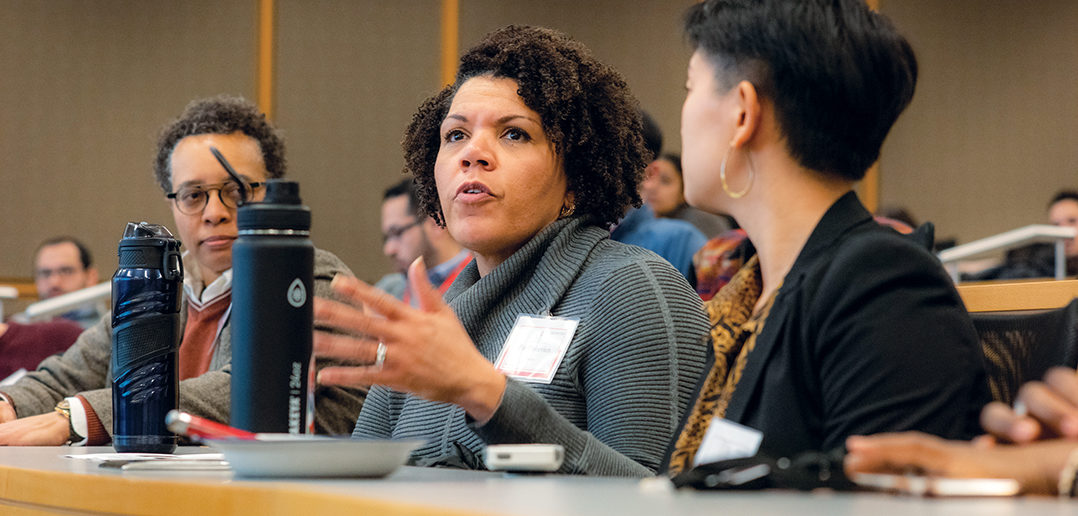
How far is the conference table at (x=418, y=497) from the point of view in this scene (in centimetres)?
73

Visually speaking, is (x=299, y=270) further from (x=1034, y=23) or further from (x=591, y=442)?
(x=1034, y=23)

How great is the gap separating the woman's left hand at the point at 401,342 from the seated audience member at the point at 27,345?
2636 mm

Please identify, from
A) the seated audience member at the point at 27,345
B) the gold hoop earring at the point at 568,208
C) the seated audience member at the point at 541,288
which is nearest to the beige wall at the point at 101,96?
the seated audience member at the point at 27,345

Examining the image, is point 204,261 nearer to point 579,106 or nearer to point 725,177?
point 579,106

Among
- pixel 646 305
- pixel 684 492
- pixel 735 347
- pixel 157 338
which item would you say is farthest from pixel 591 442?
pixel 157 338

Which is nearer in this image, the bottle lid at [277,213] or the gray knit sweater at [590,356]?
the bottle lid at [277,213]

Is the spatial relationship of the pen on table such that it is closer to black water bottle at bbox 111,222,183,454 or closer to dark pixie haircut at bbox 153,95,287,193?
black water bottle at bbox 111,222,183,454

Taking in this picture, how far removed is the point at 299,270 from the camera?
110 centimetres

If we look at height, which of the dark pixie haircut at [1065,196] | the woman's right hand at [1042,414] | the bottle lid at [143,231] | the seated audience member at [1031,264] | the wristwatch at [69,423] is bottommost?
the seated audience member at [1031,264]

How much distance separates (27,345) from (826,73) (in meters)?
2.97

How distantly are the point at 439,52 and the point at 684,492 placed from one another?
5.50 meters

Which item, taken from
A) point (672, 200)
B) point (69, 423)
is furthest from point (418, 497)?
point (672, 200)

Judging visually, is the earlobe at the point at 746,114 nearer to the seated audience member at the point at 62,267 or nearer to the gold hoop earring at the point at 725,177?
the gold hoop earring at the point at 725,177

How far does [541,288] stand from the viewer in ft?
5.57
